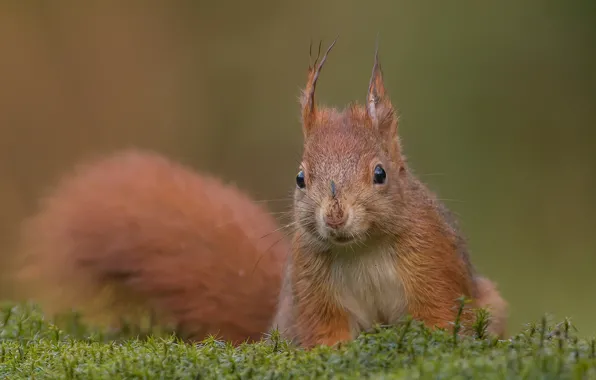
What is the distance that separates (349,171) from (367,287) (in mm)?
397

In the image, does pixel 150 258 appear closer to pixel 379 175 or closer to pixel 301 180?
pixel 301 180

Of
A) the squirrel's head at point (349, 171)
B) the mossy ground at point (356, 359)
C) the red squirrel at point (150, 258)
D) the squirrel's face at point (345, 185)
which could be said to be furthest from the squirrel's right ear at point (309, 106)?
the mossy ground at point (356, 359)

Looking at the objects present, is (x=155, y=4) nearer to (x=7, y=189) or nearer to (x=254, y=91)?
(x=254, y=91)

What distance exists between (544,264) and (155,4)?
4.38m

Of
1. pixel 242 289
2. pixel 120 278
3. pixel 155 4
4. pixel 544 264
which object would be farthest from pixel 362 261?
pixel 155 4

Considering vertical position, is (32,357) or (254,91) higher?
(254,91)

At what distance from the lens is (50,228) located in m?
4.15

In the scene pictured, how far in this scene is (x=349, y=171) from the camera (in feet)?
9.87

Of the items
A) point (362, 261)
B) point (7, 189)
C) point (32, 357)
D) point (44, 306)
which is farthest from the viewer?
point (7, 189)

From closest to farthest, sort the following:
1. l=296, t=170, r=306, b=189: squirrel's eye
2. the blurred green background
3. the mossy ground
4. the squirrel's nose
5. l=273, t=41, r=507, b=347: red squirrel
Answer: the mossy ground
the squirrel's nose
l=273, t=41, r=507, b=347: red squirrel
l=296, t=170, r=306, b=189: squirrel's eye
the blurred green background

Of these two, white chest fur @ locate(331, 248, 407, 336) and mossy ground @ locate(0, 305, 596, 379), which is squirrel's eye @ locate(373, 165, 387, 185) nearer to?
white chest fur @ locate(331, 248, 407, 336)

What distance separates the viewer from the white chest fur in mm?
3037

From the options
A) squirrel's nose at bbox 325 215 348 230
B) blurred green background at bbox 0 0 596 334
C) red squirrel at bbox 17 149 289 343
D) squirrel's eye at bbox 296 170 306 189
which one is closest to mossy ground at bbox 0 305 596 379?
squirrel's nose at bbox 325 215 348 230

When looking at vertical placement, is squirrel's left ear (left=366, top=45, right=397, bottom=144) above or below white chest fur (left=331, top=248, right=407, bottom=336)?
above
